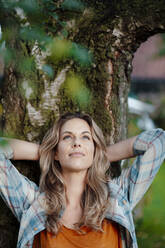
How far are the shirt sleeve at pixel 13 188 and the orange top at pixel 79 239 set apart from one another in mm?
253

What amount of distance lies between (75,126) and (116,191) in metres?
0.57

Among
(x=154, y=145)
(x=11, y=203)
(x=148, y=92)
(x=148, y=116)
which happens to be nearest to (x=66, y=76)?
(x=154, y=145)

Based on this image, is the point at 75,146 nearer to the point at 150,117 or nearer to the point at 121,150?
the point at 121,150

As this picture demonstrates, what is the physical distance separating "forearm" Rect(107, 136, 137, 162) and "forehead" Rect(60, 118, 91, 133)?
25 centimetres

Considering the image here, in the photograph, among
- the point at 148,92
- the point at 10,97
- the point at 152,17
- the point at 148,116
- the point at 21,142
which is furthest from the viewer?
the point at 148,92

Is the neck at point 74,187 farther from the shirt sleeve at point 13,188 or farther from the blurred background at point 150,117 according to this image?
the blurred background at point 150,117

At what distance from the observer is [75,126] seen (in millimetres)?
2580

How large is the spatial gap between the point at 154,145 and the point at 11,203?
112cm

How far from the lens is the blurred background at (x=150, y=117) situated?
3.27 meters

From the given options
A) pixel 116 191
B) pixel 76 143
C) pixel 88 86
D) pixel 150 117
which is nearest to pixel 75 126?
pixel 76 143

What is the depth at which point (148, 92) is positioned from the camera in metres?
20.2

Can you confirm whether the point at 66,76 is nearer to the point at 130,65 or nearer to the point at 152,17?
the point at 130,65

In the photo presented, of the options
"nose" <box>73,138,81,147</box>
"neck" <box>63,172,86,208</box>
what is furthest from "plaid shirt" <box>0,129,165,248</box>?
"nose" <box>73,138,81,147</box>

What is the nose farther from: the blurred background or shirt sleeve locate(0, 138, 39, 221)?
the blurred background
